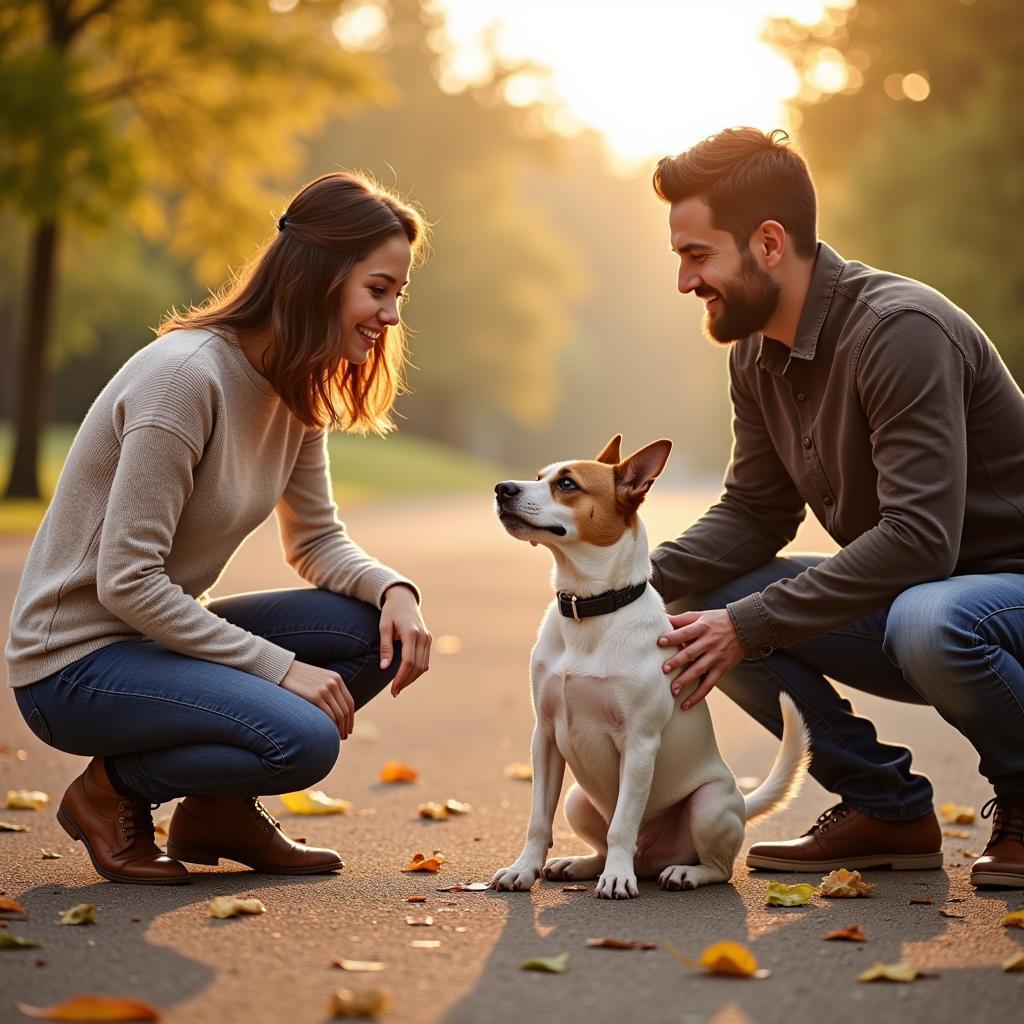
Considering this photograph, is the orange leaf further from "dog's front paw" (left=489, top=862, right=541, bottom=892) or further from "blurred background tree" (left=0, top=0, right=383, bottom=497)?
"blurred background tree" (left=0, top=0, right=383, bottom=497)

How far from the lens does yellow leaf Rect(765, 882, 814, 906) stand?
342 cm

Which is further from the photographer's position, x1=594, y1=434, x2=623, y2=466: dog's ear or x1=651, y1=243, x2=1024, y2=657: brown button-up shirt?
x1=594, y1=434, x2=623, y2=466: dog's ear

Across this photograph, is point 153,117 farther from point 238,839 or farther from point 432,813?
point 238,839

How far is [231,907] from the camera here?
3.12 metres

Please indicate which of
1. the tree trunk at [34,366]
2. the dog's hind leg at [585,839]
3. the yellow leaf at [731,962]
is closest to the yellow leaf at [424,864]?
the dog's hind leg at [585,839]

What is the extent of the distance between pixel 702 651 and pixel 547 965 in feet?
3.78

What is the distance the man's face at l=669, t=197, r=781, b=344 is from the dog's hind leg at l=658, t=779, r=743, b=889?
4.11ft

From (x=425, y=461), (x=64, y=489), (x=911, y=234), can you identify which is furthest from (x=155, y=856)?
(x=425, y=461)

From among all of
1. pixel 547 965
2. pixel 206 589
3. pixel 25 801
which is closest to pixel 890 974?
pixel 547 965

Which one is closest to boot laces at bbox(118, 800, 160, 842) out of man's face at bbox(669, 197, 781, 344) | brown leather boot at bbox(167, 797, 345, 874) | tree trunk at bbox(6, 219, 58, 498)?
brown leather boot at bbox(167, 797, 345, 874)

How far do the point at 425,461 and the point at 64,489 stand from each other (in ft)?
110

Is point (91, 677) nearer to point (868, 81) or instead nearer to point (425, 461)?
point (868, 81)

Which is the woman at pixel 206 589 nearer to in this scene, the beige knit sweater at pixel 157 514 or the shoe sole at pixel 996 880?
the beige knit sweater at pixel 157 514

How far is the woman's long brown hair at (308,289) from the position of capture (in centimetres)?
375
